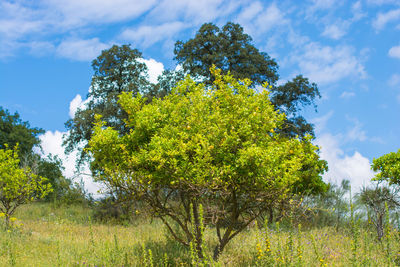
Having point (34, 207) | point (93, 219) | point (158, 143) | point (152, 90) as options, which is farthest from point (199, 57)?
point (158, 143)

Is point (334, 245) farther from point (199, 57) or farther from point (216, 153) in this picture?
point (199, 57)

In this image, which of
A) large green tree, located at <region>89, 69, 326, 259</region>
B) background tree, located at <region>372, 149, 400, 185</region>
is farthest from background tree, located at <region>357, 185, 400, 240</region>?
large green tree, located at <region>89, 69, 326, 259</region>

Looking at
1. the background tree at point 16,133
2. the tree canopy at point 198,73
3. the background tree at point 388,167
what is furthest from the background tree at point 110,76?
the background tree at point 388,167

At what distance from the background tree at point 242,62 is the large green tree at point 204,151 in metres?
15.1

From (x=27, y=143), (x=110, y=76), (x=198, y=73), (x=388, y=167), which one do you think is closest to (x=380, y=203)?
(x=388, y=167)

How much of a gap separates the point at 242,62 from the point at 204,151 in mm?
17648

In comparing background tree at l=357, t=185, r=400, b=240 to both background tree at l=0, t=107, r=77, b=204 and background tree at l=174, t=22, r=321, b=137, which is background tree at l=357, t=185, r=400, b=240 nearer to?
background tree at l=174, t=22, r=321, b=137

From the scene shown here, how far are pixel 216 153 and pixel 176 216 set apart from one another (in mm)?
2131

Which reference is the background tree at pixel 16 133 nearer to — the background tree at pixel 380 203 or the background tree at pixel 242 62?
the background tree at pixel 242 62

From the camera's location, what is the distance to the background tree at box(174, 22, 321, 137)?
23.2 meters

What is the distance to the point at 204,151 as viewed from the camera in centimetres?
673

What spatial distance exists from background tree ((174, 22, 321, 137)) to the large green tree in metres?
15.1

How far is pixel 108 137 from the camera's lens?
26.1ft

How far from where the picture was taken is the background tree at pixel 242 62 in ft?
76.1
